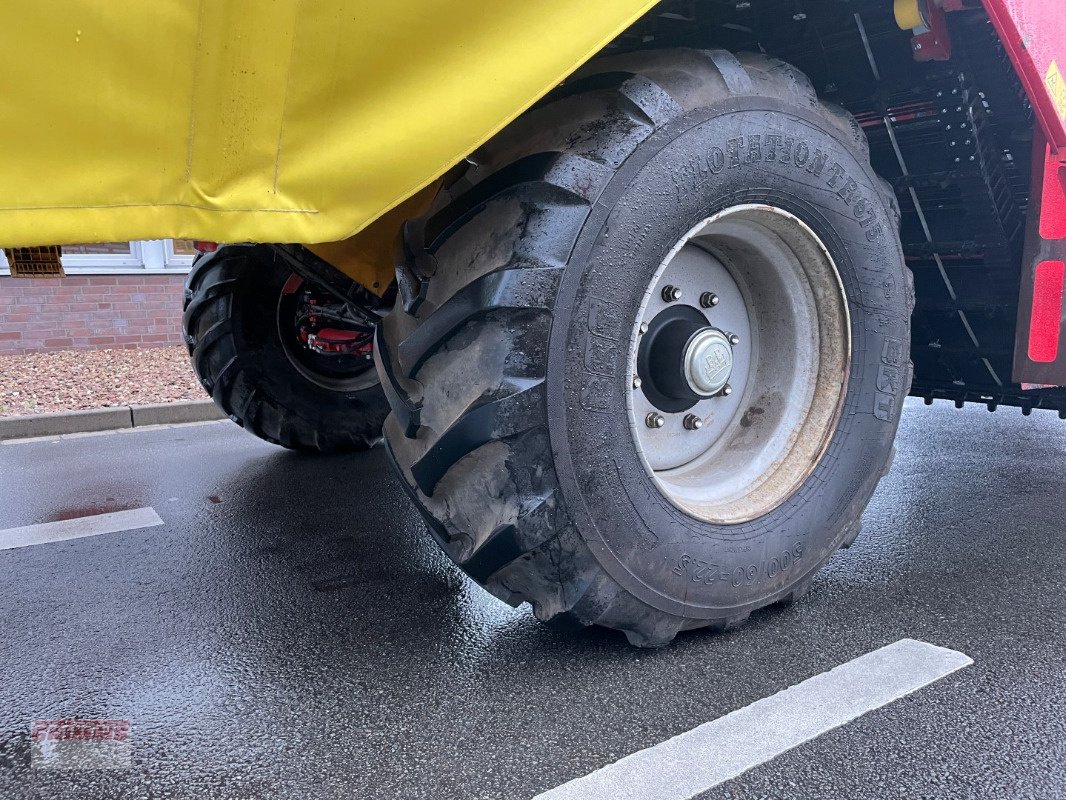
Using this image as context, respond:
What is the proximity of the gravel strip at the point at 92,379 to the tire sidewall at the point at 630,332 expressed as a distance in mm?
5133

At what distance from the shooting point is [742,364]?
2660 millimetres

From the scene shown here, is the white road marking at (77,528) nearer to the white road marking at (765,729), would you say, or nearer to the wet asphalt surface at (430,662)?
the wet asphalt surface at (430,662)

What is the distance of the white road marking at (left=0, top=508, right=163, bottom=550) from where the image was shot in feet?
10.9

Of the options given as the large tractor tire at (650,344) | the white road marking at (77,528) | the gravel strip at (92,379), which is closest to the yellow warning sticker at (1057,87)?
the large tractor tire at (650,344)

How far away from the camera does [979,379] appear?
3.63 metres

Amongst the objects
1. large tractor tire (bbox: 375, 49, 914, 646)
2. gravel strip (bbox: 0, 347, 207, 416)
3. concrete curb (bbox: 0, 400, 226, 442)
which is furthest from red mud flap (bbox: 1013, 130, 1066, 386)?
gravel strip (bbox: 0, 347, 207, 416)

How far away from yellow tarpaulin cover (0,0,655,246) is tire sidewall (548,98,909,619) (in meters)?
0.42

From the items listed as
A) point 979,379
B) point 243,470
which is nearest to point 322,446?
point 243,470

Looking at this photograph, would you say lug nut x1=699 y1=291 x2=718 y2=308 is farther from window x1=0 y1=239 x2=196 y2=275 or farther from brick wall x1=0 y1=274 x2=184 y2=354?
brick wall x1=0 y1=274 x2=184 y2=354

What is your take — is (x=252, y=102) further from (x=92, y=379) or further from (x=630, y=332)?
(x=92, y=379)

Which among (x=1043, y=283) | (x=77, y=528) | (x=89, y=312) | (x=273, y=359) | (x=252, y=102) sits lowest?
(x=89, y=312)

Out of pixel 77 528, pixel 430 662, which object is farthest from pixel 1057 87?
pixel 77 528

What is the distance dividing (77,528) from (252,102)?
8.38 ft

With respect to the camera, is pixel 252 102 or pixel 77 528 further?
pixel 77 528
